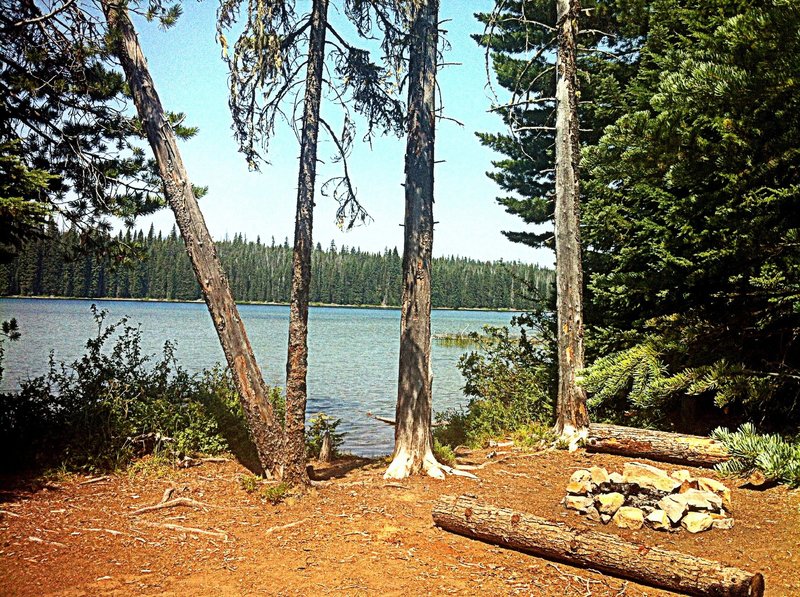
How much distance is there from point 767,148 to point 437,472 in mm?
6006

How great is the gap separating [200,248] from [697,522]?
20.0 feet

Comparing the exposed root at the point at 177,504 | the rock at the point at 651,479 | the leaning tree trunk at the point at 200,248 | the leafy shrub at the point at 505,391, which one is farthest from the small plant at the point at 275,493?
the leafy shrub at the point at 505,391

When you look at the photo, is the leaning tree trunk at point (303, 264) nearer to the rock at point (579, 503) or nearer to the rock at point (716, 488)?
the rock at point (579, 503)

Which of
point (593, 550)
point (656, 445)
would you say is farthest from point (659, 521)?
point (656, 445)

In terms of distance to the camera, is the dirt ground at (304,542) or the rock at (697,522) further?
the rock at (697,522)

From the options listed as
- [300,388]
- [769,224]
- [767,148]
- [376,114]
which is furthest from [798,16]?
[376,114]

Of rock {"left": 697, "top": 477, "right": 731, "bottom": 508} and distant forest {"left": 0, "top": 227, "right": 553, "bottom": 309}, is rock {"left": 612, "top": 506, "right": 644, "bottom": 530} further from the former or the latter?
distant forest {"left": 0, "top": 227, "right": 553, "bottom": 309}

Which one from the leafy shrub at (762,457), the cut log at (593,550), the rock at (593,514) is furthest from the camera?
the rock at (593,514)

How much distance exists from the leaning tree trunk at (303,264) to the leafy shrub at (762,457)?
5211 millimetres

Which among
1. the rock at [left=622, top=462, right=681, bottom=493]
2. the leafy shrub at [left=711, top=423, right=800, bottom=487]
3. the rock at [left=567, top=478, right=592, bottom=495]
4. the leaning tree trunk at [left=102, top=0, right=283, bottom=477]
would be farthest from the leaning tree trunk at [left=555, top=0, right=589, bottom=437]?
the leafy shrub at [left=711, top=423, right=800, bottom=487]

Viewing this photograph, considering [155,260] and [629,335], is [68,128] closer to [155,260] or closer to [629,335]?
[629,335]

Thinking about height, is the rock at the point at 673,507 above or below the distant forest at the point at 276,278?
below

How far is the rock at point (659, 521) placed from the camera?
215 inches

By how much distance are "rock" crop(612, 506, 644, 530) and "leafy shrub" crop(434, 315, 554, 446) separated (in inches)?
184
